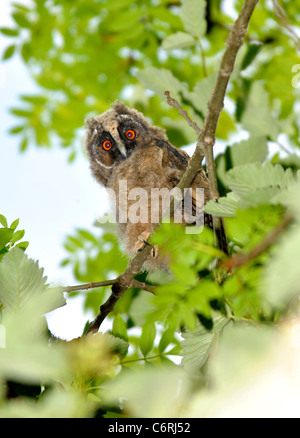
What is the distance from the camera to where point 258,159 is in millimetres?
2410

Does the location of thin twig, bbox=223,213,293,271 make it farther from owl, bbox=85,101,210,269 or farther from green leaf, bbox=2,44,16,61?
green leaf, bbox=2,44,16,61

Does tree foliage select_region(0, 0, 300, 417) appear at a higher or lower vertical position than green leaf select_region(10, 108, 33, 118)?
lower

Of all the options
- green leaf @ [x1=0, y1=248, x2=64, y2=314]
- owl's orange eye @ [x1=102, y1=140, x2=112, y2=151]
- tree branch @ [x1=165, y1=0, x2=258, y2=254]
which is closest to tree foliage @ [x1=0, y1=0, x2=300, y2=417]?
green leaf @ [x1=0, y1=248, x2=64, y2=314]

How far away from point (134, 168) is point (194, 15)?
103cm

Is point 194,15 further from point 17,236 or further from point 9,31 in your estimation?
point 9,31

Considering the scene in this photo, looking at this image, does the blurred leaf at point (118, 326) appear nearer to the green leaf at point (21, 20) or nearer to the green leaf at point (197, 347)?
the green leaf at point (197, 347)

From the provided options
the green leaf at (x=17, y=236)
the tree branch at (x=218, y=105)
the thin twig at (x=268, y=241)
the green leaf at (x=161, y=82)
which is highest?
the green leaf at (x=161, y=82)

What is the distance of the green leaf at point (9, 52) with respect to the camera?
14.2 ft

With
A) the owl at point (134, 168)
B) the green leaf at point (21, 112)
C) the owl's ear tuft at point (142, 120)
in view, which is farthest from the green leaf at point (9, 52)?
the owl's ear tuft at point (142, 120)

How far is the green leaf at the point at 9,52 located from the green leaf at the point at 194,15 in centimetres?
265

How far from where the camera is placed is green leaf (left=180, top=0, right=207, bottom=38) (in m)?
2.22
